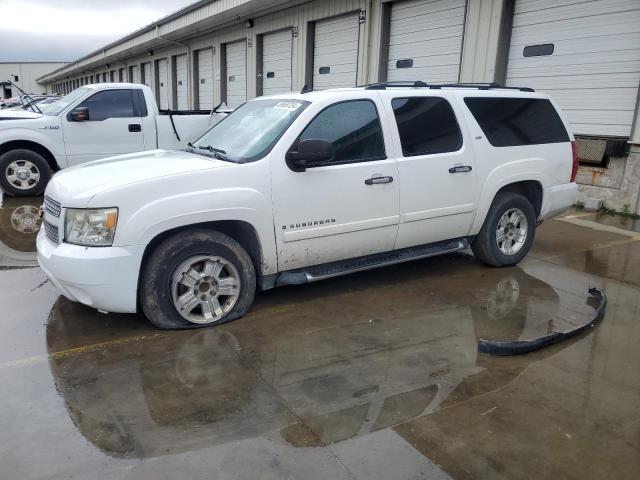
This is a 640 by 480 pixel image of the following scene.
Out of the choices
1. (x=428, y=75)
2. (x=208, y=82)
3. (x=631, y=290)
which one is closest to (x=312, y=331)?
(x=631, y=290)

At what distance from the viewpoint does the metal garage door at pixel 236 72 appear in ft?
62.8

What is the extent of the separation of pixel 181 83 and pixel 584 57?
63.5 feet

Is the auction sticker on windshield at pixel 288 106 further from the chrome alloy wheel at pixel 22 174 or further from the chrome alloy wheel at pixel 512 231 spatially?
the chrome alloy wheel at pixel 22 174

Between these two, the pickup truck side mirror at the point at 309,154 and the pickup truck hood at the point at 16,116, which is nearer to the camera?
the pickup truck side mirror at the point at 309,154

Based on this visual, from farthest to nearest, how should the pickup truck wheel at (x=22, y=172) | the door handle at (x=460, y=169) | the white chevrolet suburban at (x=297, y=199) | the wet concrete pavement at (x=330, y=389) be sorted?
the pickup truck wheel at (x=22, y=172) < the door handle at (x=460, y=169) < the white chevrolet suburban at (x=297, y=199) < the wet concrete pavement at (x=330, y=389)

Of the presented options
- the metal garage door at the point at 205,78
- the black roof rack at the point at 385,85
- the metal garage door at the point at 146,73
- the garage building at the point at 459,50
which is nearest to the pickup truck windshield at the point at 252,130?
the black roof rack at the point at 385,85

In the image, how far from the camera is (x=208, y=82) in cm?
2222

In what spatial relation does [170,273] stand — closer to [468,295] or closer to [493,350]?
[493,350]

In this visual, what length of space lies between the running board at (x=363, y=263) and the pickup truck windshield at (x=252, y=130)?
1.04 meters

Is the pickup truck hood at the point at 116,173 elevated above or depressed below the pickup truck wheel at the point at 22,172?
above

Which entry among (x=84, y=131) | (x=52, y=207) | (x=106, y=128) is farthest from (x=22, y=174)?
(x=52, y=207)

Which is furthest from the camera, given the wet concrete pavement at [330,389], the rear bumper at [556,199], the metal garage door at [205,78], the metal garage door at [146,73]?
the metal garage door at [146,73]

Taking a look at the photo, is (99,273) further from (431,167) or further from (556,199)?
(556,199)

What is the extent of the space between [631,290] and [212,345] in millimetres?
A: 4106
